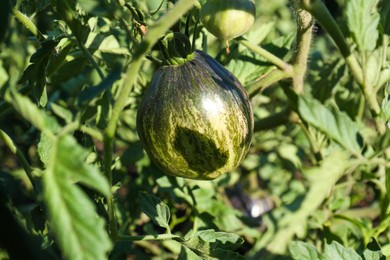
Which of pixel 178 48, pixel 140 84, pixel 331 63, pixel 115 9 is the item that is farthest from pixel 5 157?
pixel 115 9

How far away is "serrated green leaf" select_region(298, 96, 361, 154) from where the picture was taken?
0.65 m

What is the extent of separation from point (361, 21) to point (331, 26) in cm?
5

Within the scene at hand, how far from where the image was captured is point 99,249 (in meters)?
0.54

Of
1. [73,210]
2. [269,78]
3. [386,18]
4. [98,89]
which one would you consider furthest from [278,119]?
[73,210]

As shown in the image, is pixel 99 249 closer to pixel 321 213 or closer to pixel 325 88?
pixel 321 213

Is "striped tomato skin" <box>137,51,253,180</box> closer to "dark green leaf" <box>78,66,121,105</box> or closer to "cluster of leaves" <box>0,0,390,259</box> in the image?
"cluster of leaves" <box>0,0,390,259</box>

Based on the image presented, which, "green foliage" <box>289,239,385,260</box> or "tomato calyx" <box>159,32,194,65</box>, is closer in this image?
"green foliage" <box>289,239,385,260</box>

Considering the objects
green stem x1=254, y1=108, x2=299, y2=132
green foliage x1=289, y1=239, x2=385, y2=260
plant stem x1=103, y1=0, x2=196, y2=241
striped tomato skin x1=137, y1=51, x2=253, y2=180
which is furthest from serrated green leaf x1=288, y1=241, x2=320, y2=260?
green stem x1=254, y1=108, x2=299, y2=132

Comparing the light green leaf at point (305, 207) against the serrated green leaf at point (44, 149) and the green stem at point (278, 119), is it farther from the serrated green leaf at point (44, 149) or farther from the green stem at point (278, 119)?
the green stem at point (278, 119)

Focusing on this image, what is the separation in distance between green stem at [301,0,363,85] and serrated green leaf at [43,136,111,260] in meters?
0.53

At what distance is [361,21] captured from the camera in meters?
1.00

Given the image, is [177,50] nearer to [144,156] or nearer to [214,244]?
[214,244]

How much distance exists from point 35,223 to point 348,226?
0.66 m

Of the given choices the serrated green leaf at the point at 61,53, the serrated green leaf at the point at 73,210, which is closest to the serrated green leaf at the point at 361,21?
the serrated green leaf at the point at 61,53
